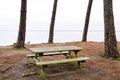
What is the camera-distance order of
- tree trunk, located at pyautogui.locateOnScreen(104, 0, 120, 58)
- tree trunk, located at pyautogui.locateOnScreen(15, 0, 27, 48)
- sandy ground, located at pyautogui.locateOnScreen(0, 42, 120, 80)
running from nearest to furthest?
sandy ground, located at pyautogui.locateOnScreen(0, 42, 120, 80) < tree trunk, located at pyautogui.locateOnScreen(104, 0, 120, 58) < tree trunk, located at pyautogui.locateOnScreen(15, 0, 27, 48)

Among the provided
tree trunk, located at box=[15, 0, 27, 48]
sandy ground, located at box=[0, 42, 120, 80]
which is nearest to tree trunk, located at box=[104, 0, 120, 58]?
sandy ground, located at box=[0, 42, 120, 80]

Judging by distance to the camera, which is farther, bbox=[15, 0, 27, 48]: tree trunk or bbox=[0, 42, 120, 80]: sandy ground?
bbox=[15, 0, 27, 48]: tree trunk

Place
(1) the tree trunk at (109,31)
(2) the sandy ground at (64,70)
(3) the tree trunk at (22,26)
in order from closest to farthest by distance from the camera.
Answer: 1. (2) the sandy ground at (64,70)
2. (1) the tree trunk at (109,31)
3. (3) the tree trunk at (22,26)

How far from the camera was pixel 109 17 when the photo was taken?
9.98m

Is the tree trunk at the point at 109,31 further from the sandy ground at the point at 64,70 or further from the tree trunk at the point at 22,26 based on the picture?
the tree trunk at the point at 22,26

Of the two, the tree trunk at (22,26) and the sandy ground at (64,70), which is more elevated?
the tree trunk at (22,26)

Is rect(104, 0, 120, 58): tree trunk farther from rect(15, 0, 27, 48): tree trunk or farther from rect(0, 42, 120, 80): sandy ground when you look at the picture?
rect(15, 0, 27, 48): tree trunk

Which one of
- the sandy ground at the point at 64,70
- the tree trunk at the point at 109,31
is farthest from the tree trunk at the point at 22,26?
the tree trunk at the point at 109,31

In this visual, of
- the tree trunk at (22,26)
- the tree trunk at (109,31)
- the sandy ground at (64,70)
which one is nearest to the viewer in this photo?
the sandy ground at (64,70)

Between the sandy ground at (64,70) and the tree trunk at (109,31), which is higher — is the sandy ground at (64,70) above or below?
below

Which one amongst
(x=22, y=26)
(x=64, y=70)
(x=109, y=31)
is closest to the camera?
(x=64, y=70)

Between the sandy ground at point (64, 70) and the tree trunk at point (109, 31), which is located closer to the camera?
the sandy ground at point (64, 70)

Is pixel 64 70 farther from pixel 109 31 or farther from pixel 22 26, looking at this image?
pixel 22 26

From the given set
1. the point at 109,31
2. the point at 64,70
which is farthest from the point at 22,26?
the point at 64,70
